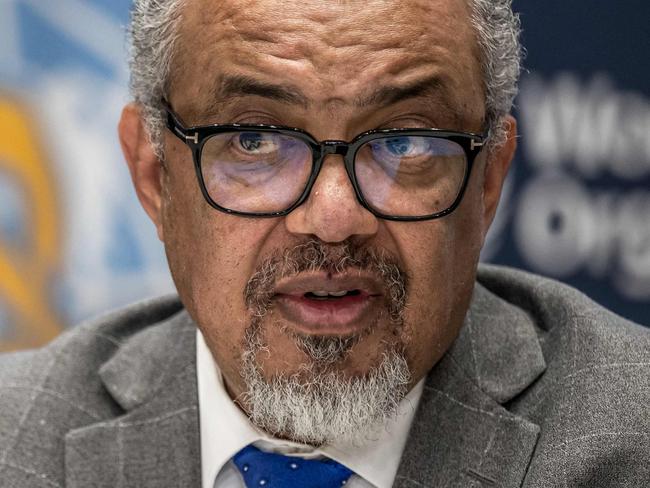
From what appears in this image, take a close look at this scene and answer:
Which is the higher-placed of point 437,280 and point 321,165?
point 321,165

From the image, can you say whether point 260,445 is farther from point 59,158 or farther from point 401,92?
point 59,158

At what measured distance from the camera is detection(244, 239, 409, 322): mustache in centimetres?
169

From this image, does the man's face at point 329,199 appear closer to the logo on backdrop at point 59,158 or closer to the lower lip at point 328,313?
the lower lip at point 328,313

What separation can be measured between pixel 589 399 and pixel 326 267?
20.8 inches

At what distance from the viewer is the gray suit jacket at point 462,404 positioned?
5.83ft

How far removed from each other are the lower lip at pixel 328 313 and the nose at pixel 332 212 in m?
0.12

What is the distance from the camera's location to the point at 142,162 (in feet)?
6.72

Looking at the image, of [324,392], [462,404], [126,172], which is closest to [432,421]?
[462,404]

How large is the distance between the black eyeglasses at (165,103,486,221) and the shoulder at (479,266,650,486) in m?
0.39

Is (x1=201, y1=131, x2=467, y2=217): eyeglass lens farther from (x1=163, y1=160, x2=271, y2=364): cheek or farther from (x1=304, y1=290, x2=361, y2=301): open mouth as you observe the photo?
(x1=304, y1=290, x2=361, y2=301): open mouth

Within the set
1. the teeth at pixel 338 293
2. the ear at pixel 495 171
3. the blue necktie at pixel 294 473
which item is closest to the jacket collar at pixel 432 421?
the blue necktie at pixel 294 473

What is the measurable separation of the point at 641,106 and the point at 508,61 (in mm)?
868

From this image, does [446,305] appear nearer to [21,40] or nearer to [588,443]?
[588,443]

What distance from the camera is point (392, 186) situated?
1741 millimetres
